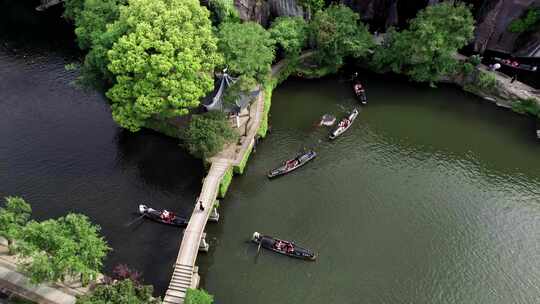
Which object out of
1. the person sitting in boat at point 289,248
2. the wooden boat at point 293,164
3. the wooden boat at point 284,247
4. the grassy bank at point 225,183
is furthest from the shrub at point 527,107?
the grassy bank at point 225,183

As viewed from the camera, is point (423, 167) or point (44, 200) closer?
point (44, 200)

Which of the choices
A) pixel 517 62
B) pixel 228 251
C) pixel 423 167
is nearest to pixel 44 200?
pixel 228 251

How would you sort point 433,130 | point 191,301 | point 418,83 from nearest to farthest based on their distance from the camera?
point 191,301 → point 433,130 → point 418,83

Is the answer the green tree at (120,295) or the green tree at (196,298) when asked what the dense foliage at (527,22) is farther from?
the green tree at (120,295)

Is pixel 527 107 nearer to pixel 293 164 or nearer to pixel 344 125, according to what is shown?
pixel 344 125

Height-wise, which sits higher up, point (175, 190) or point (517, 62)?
point (517, 62)

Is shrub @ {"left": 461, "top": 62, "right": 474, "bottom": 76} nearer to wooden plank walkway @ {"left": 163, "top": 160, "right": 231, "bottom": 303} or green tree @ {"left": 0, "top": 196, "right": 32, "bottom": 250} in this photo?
wooden plank walkway @ {"left": 163, "top": 160, "right": 231, "bottom": 303}

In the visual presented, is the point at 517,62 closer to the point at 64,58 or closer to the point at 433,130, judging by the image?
the point at 433,130

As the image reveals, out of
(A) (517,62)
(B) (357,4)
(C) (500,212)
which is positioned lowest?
(C) (500,212)
